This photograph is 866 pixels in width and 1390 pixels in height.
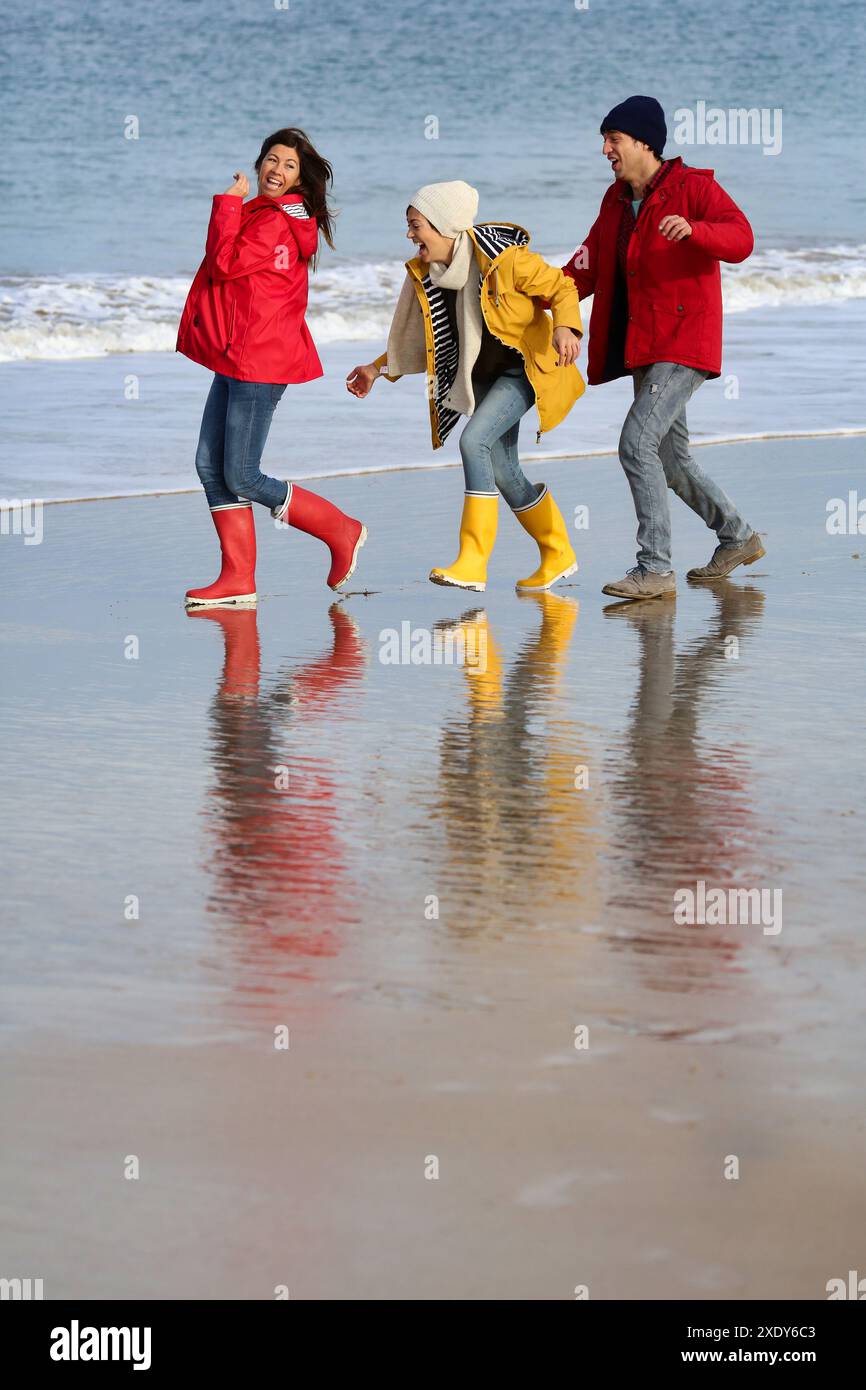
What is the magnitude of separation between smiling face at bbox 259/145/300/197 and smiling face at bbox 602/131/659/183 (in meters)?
1.11

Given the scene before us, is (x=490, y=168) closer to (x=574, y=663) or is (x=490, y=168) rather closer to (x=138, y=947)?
(x=574, y=663)

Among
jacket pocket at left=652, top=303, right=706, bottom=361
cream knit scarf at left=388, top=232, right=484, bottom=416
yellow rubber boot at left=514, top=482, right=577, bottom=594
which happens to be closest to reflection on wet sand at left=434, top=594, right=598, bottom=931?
yellow rubber boot at left=514, top=482, right=577, bottom=594

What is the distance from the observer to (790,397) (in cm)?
1392

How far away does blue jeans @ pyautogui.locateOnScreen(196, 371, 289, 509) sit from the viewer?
759 cm

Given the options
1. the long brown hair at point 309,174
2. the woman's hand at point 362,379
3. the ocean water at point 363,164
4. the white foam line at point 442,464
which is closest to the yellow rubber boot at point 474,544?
the woman's hand at point 362,379

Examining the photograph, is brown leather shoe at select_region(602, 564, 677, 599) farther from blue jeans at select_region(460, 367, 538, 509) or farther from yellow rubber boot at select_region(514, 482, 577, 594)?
blue jeans at select_region(460, 367, 538, 509)

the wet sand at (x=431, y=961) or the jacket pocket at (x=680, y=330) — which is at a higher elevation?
the jacket pocket at (x=680, y=330)

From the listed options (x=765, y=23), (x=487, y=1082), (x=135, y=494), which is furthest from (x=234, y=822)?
(x=765, y=23)

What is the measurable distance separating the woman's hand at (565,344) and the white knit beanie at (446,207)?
0.52 m

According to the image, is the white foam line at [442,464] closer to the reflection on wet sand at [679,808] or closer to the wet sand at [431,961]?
the wet sand at [431,961]

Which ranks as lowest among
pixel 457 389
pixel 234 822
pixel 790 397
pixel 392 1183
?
pixel 392 1183

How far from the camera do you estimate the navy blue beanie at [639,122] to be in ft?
24.5

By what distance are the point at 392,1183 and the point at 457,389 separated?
509cm

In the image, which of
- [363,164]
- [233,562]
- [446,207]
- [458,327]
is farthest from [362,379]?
[363,164]
